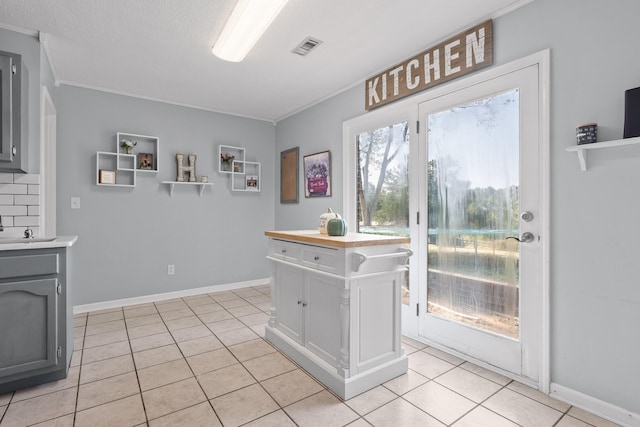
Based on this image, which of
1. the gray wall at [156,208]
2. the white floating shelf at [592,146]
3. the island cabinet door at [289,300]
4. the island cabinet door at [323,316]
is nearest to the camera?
the white floating shelf at [592,146]

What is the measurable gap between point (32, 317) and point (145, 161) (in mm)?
2244

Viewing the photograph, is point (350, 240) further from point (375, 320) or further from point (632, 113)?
point (632, 113)

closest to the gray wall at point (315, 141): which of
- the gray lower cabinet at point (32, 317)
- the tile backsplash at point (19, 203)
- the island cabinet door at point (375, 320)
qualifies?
the island cabinet door at point (375, 320)

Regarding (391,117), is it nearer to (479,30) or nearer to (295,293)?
(479,30)

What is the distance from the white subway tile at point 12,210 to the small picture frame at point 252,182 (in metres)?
2.50

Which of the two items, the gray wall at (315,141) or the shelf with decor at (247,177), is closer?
the gray wall at (315,141)

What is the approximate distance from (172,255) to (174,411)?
2.57m

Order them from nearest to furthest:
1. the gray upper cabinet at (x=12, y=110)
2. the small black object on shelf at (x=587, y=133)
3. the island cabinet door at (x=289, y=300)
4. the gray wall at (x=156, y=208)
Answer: the small black object on shelf at (x=587, y=133)
the gray upper cabinet at (x=12, y=110)
the island cabinet door at (x=289, y=300)
the gray wall at (x=156, y=208)

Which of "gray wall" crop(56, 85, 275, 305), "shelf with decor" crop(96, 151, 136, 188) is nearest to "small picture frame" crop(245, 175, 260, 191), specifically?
"gray wall" crop(56, 85, 275, 305)

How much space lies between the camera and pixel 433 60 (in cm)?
262

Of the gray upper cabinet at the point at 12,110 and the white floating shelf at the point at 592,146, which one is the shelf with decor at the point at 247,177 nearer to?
the gray upper cabinet at the point at 12,110

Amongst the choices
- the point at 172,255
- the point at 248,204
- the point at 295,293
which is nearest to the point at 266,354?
the point at 295,293

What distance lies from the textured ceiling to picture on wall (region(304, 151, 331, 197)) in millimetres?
766

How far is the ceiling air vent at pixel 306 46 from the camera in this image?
102 inches
